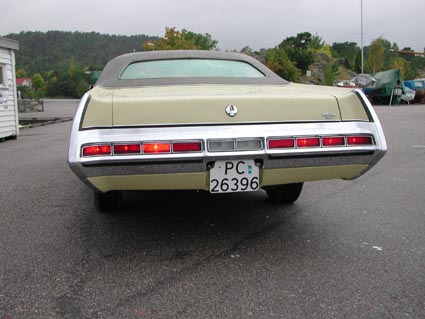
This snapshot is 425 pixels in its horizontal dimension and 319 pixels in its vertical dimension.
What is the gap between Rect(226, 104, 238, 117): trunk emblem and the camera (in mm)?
2738

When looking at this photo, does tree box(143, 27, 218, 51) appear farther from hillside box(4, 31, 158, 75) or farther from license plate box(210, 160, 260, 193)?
hillside box(4, 31, 158, 75)

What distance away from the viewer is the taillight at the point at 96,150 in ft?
8.56

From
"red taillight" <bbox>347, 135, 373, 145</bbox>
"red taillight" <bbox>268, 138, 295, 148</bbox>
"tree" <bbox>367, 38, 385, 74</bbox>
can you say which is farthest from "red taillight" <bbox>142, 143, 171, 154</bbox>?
"tree" <bbox>367, 38, 385, 74</bbox>

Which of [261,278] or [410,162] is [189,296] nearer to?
[261,278]

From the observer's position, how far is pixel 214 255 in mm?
2984

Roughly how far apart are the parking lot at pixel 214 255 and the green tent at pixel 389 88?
102 ft

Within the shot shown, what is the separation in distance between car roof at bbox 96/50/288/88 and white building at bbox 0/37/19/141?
894 cm

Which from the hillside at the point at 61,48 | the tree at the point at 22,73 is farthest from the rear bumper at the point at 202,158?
the tree at the point at 22,73

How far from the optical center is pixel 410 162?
6.98m

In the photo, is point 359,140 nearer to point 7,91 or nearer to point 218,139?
point 218,139

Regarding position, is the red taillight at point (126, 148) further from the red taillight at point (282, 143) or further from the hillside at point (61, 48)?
the hillside at point (61, 48)

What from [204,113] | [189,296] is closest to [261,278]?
[189,296]

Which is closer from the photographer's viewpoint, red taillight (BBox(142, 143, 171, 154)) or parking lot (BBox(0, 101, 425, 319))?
parking lot (BBox(0, 101, 425, 319))

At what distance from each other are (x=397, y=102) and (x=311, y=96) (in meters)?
34.1
